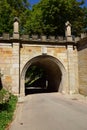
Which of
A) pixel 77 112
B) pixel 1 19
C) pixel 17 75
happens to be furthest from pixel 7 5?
pixel 77 112

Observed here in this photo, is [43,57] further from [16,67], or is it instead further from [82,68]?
[82,68]

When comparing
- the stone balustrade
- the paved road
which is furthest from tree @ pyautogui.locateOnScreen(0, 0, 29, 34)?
the paved road

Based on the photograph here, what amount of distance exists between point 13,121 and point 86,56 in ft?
31.7

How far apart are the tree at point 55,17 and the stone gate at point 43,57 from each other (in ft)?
19.9

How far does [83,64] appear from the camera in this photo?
17.6 metres

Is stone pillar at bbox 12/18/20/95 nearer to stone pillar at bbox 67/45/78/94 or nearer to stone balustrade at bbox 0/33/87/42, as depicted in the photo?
stone balustrade at bbox 0/33/87/42

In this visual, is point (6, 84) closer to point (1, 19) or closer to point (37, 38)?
point (37, 38)

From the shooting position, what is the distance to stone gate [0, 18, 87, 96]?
17141mm

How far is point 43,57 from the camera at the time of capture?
61.3 feet

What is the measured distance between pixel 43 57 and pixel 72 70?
2.56 m

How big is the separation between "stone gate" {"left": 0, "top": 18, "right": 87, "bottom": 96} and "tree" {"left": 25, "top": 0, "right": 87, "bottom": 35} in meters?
6.07

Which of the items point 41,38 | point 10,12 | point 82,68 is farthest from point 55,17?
point 82,68

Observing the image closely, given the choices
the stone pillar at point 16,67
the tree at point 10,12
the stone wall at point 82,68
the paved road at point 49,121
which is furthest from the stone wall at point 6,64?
the tree at point 10,12

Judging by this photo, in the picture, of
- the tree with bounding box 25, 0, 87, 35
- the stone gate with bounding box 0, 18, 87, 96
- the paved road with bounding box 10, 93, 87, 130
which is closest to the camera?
the paved road with bounding box 10, 93, 87, 130
